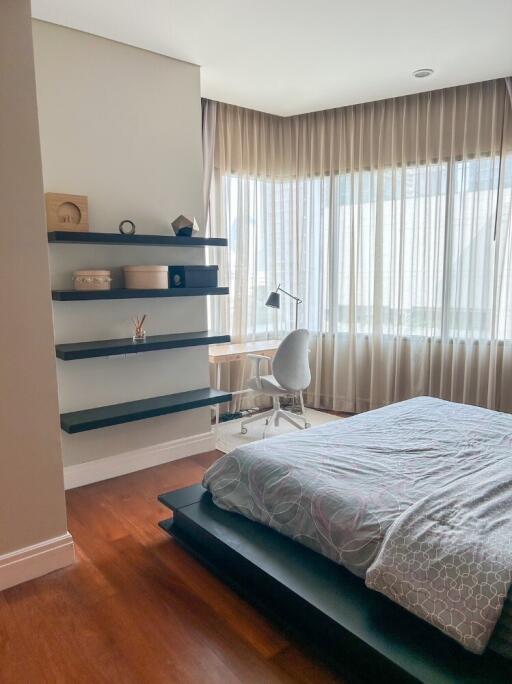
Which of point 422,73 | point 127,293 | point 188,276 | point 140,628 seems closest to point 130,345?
point 127,293

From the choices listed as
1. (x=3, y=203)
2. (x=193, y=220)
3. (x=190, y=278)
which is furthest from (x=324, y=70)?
(x=3, y=203)

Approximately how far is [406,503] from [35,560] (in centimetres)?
160

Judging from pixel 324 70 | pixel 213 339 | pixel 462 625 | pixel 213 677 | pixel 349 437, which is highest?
pixel 324 70

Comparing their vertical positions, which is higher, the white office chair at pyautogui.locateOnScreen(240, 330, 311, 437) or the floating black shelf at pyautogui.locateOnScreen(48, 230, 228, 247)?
the floating black shelf at pyautogui.locateOnScreen(48, 230, 228, 247)

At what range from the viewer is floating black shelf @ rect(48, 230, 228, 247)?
2.75m

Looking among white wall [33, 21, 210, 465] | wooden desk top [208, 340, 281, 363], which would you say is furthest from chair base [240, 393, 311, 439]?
white wall [33, 21, 210, 465]

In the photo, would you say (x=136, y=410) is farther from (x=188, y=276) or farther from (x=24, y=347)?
(x=24, y=347)

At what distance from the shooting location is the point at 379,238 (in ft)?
14.2

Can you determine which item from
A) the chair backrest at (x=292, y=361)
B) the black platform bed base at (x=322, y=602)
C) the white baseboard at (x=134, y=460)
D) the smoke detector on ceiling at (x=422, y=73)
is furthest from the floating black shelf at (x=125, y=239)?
the smoke detector on ceiling at (x=422, y=73)

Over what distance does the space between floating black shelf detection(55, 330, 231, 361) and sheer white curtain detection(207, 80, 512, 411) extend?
2.95 feet

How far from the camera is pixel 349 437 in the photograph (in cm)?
249

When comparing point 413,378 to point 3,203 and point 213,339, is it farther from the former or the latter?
point 3,203

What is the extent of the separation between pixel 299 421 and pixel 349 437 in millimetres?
1866

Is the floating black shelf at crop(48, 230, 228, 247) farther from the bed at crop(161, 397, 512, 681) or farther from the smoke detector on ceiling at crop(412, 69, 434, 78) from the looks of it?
the smoke detector on ceiling at crop(412, 69, 434, 78)
